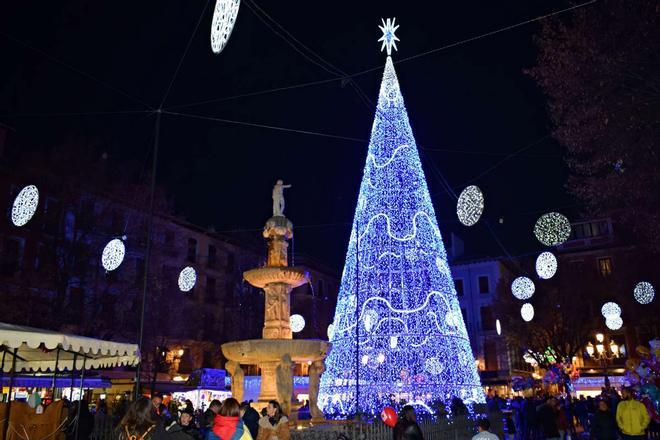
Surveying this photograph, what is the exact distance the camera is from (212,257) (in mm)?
47688

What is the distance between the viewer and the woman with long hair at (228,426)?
18.8 feet

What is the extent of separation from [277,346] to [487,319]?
42446 millimetres

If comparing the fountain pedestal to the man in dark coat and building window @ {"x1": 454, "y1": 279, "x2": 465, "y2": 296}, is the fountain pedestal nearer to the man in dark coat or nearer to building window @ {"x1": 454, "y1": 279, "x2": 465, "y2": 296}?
the man in dark coat

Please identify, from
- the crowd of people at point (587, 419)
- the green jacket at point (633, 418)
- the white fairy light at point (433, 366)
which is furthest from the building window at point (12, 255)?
the green jacket at point (633, 418)

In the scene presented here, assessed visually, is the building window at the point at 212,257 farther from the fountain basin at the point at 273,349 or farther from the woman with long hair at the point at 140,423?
the woman with long hair at the point at 140,423

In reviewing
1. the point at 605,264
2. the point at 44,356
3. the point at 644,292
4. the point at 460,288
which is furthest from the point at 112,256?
the point at 605,264

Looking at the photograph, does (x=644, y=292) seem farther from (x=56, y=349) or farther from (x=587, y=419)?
(x=56, y=349)

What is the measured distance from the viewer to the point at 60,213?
25891mm

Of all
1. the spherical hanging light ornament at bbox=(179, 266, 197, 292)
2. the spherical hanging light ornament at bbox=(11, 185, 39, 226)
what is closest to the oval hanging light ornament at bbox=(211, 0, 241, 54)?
the spherical hanging light ornament at bbox=(11, 185, 39, 226)

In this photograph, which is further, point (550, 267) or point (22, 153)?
point (22, 153)

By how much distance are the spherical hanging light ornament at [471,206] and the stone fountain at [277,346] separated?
5329 millimetres

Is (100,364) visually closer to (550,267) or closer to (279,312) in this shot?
(279,312)

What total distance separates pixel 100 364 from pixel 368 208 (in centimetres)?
1077

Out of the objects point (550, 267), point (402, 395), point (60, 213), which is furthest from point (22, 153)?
point (550, 267)
